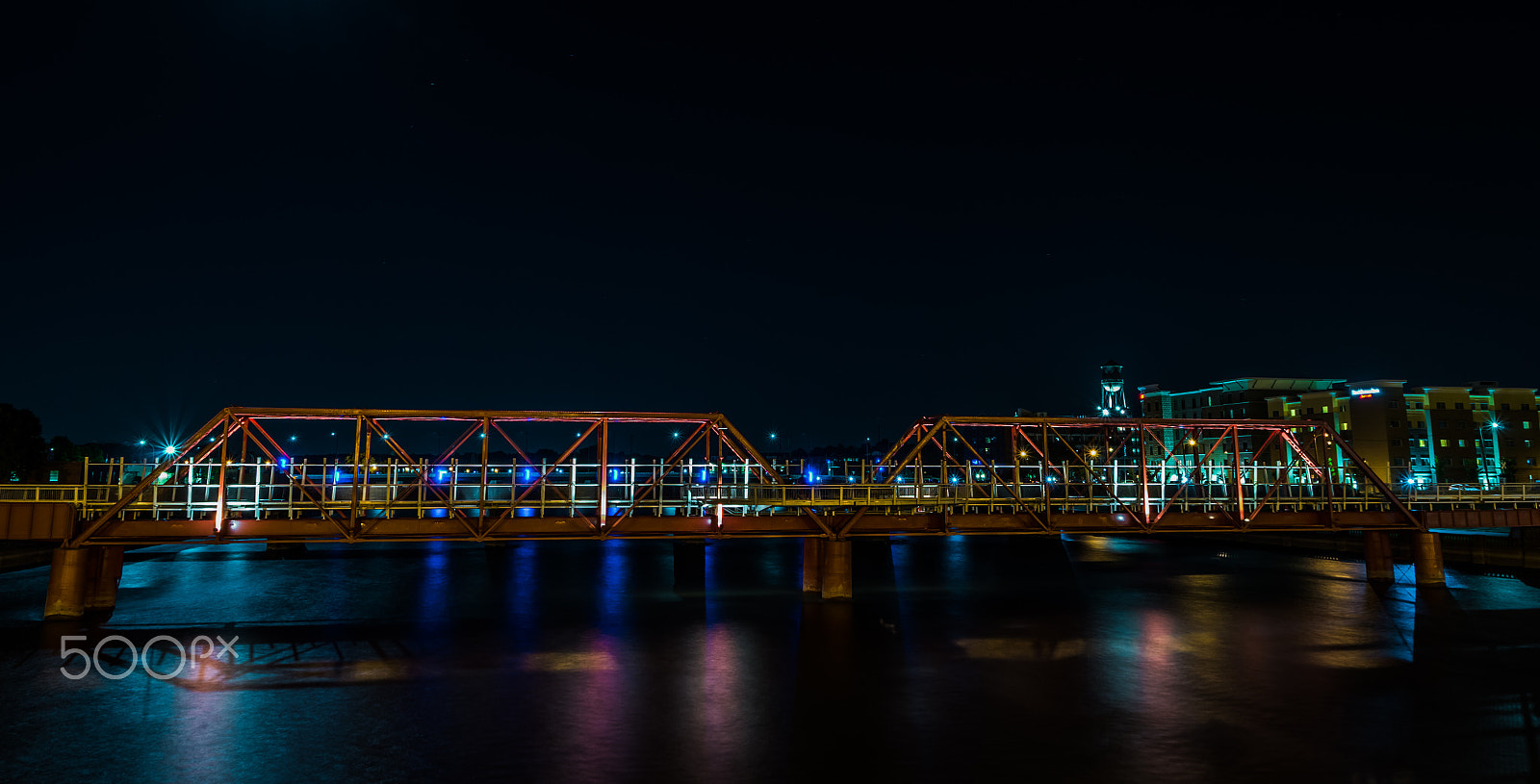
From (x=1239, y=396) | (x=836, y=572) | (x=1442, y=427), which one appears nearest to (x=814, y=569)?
(x=836, y=572)

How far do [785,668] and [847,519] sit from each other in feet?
39.9

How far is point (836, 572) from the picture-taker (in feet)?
136

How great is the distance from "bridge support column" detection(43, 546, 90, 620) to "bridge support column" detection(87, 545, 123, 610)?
168 centimetres

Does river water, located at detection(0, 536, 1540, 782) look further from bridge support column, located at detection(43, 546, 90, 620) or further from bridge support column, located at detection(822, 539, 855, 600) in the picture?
bridge support column, located at detection(822, 539, 855, 600)

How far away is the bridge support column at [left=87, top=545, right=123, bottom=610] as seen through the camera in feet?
120

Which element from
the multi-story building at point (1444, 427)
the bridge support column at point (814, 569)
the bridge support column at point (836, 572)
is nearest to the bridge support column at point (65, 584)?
the bridge support column at point (814, 569)

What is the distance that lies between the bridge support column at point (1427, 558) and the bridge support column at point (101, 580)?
6612 cm

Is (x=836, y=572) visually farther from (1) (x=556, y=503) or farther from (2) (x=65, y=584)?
(2) (x=65, y=584)

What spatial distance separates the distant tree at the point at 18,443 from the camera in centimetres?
8381

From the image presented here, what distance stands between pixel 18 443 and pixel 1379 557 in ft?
389

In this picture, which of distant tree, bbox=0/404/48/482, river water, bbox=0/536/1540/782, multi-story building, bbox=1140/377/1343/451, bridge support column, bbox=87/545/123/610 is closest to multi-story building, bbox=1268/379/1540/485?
multi-story building, bbox=1140/377/1343/451

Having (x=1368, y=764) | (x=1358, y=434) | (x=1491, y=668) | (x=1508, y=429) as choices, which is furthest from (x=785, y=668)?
(x=1508, y=429)

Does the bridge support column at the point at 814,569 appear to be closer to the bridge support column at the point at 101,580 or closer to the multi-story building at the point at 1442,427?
the bridge support column at the point at 101,580

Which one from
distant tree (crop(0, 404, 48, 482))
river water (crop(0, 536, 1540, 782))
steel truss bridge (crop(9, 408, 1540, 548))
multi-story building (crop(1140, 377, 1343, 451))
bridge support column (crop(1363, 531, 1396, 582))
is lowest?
river water (crop(0, 536, 1540, 782))
